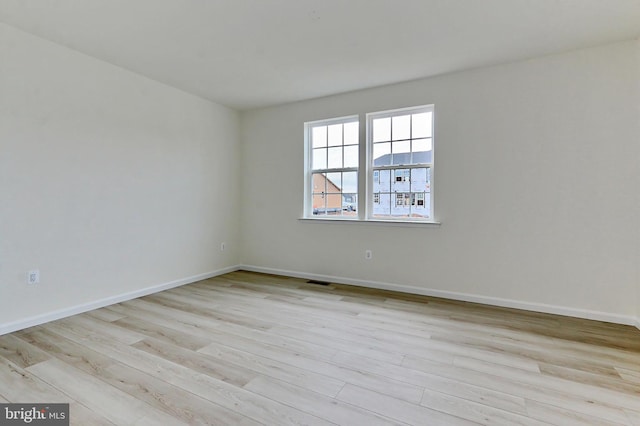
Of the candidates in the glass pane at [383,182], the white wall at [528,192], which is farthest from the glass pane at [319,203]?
the glass pane at [383,182]

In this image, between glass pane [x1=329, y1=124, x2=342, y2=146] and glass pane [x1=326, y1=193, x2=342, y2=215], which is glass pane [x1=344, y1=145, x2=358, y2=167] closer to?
glass pane [x1=329, y1=124, x2=342, y2=146]

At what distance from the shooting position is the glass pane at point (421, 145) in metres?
3.67

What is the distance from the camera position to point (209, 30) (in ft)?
8.45

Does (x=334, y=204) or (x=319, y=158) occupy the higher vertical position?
(x=319, y=158)

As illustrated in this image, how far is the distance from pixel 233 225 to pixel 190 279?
1089mm

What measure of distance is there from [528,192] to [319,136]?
271 cm

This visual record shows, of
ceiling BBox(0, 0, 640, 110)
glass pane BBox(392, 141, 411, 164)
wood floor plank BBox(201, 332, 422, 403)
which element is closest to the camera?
wood floor plank BBox(201, 332, 422, 403)

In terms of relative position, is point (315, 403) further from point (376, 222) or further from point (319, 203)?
point (319, 203)

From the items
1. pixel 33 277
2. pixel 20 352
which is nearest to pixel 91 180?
pixel 33 277

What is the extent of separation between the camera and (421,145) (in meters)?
3.71

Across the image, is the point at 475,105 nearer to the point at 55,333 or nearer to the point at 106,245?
the point at 106,245

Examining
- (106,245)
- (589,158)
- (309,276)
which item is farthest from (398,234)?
(106,245)

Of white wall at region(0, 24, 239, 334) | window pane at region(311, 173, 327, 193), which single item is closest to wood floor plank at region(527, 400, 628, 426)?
window pane at region(311, 173, 327, 193)

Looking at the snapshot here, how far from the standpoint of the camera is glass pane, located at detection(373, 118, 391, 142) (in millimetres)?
3914
